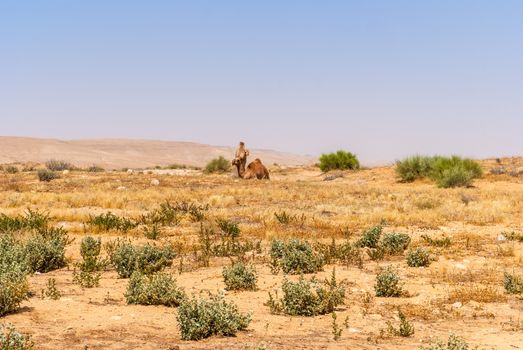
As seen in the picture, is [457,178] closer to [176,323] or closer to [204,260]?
[204,260]

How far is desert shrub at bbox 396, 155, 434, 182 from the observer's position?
32.3 m

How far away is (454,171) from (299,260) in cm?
1984

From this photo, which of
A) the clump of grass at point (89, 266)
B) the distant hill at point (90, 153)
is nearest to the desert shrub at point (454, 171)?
the clump of grass at point (89, 266)

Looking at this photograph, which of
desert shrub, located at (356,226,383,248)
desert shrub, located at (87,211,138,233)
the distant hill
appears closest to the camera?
desert shrub, located at (356,226,383,248)

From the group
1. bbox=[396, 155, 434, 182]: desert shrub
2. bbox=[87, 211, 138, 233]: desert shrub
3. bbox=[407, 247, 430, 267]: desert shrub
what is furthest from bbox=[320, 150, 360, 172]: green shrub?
bbox=[407, 247, 430, 267]: desert shrub

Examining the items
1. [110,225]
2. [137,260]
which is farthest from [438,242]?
[110,225]

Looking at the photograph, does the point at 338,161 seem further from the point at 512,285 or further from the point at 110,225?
the point at 512,285

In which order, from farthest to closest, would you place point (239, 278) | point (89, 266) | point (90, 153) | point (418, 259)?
point (90, 153) < point (418, 259) < point (89, 266) < point (239, 278)

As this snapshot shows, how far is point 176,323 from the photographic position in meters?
6.36

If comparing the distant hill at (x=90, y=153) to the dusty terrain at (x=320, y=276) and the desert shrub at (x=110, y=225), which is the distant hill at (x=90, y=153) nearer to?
the dusty terrain at (x=320, y=276)

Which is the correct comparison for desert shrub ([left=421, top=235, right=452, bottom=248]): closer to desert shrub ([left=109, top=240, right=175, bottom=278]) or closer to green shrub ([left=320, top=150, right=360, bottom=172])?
desert shrub ([left=109, top=240, right=175, bottom=278])

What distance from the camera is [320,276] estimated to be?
9.30 meters

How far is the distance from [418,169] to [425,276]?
955 inches

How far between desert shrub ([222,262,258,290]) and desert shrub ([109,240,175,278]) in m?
1.49
